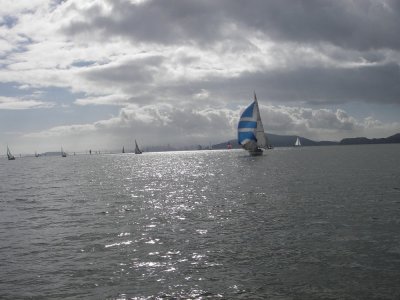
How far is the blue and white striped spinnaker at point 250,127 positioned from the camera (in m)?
140

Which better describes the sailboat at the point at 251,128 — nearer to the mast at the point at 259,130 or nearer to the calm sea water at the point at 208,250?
the mast at the point at 259,130

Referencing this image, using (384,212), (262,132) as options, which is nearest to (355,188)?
(384,212)

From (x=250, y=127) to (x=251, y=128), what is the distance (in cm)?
53

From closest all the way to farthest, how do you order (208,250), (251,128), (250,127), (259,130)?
(208,250) < (250,127) < (251,128) < (259,130)

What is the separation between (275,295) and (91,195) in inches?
1619

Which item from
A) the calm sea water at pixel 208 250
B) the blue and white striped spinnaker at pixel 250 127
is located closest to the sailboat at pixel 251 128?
the blue and white striped spinnaker at pixel 250 127

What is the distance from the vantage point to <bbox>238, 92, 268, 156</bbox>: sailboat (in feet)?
461

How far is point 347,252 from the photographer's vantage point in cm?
2105

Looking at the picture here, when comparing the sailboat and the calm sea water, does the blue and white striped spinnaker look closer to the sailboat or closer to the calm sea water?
the sailboat

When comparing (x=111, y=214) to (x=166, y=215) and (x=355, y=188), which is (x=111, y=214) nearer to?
(x=166, y=215)

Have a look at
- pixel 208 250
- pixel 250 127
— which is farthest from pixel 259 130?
pixel 208 250

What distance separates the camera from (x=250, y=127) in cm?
14038

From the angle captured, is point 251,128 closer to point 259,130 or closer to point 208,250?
point 259,130

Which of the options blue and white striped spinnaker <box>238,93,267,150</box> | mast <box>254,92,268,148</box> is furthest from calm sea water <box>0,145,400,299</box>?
mast <box>254,92,268,148</box>
